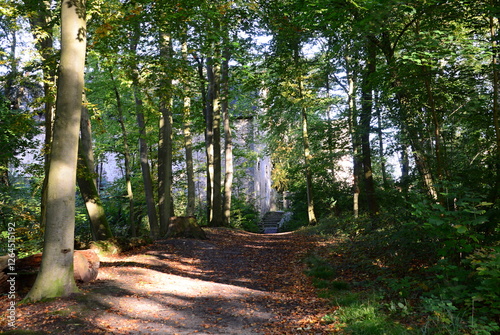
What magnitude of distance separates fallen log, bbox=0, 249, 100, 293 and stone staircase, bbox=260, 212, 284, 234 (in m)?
23.3

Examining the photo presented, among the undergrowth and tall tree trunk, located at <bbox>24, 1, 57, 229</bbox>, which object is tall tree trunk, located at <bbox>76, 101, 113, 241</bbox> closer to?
tall tree trunk, located at <bbox>24, 1, 57, 229</bbox>

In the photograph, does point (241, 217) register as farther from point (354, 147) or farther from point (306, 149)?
point (354, 147)

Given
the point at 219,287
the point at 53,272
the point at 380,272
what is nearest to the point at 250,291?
the point at 219,287

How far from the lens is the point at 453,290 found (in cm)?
475

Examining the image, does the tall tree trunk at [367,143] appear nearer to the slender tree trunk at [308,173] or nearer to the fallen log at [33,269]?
the slender tree trunk at [308,173]

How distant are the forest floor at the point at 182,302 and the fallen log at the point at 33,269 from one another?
25 cm

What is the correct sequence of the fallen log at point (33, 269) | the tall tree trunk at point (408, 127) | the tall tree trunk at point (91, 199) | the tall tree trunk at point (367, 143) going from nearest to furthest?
1. the fallen log at point (33, 269)
2. the tall tree trunk at point (408, 127)
3. the tall tree trunk at point (91, 199)
4. the tall tree trunk at point (367, 143)

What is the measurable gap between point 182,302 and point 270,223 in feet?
88.7

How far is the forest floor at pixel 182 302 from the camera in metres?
4.70

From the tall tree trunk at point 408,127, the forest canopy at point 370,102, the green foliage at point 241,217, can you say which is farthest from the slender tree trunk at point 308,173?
the tall tree trunk at point 408,127

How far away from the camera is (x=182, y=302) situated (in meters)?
6.14

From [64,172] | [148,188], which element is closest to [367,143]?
[148,188]

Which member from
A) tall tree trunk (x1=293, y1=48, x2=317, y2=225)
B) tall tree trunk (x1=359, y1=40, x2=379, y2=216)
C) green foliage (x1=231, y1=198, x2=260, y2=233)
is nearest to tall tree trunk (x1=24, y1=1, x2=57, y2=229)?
tall tree trunk (x1=359, y1=40, x2=379, y2=216)

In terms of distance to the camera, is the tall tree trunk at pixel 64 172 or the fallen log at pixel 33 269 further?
the fallen log at pixel 33 269
